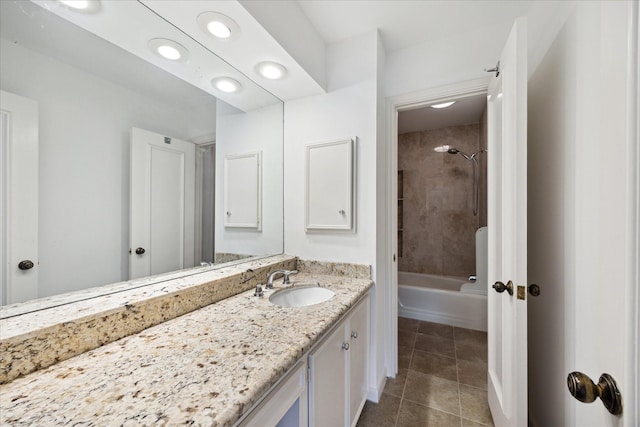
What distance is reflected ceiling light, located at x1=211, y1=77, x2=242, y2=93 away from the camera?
1516 millimetres

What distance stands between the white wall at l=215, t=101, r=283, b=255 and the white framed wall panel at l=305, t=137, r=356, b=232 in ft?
0.92

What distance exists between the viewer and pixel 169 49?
124 centimetres

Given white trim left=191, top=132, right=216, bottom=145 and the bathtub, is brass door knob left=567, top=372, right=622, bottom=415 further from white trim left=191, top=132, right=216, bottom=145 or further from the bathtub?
the bathtub

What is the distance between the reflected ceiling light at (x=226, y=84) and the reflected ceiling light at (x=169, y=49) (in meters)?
0.22

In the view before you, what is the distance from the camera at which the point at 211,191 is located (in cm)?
153

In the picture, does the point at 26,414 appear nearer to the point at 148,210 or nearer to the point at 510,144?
the point at 148,210

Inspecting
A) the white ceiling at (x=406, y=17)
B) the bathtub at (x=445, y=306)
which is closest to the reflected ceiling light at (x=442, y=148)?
the bathtub at (x=445, y=306)

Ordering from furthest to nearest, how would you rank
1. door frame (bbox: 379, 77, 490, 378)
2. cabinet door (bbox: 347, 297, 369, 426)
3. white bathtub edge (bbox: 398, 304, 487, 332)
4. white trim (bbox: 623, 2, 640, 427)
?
1. white bathtub edge (bbox: 398, 304, 487, 332)
2. door frame (bbox: 379, 77, 490, 378)
3. cabinet door (bbox: 347, 297, 369, 426)
4. white trim (bbox: 623, 2, 640, 427)

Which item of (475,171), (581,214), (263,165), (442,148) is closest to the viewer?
(581,214)

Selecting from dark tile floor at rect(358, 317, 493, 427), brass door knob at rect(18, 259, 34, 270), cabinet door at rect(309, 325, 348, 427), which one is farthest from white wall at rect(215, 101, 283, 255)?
dark tile floor at rect(358, 317, 493, 427)

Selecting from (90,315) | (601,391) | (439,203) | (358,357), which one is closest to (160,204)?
(90,315)

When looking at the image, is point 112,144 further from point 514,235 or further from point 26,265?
point 514,235

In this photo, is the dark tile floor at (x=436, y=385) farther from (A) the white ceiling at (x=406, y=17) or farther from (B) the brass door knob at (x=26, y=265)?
(A) the white ceiling at (x=406, y=17)

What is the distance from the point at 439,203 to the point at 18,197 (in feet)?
13.0
